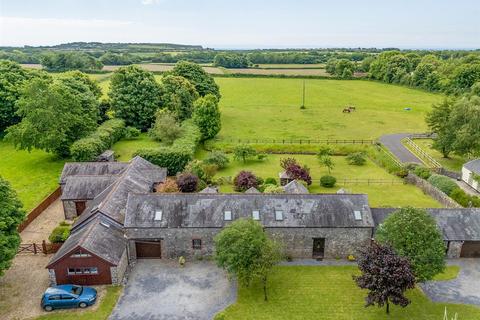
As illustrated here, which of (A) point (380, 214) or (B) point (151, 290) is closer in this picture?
(B) point (151, 290)

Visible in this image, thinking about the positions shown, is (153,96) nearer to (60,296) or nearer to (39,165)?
(39,165)

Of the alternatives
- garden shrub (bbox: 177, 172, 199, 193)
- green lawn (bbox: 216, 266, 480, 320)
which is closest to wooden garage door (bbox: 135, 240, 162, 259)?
green lawn (bbox: 216, 266, 480, 320)

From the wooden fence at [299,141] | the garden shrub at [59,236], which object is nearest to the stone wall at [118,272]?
the garden shrub at [59,236]

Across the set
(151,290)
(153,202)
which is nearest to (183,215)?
(153,202)

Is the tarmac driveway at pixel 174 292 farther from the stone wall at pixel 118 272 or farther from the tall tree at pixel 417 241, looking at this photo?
the tall tree at pixel 417 241

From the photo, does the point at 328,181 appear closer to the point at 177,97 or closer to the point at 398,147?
the point at 398,147
